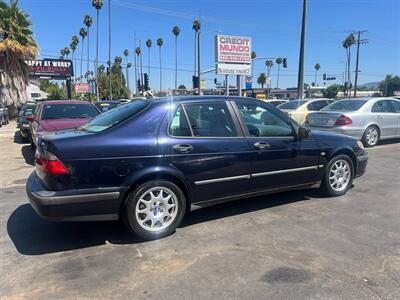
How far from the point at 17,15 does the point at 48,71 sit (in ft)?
38.5

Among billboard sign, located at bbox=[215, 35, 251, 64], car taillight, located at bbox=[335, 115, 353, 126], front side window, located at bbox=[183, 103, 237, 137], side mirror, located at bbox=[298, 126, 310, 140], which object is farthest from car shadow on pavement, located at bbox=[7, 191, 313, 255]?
billboard sign, located at bbox=[215, 35, 251, 64]

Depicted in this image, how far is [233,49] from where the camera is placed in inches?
672

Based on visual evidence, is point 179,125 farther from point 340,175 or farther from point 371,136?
point 371,136

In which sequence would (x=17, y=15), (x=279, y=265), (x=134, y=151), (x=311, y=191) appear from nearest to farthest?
(x=279, y=265), (x=134, y=151), (x=311, y=191), (x=17, y=15)

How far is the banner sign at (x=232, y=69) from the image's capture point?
16.8m

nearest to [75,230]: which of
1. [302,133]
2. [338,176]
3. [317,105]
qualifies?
[302,133]

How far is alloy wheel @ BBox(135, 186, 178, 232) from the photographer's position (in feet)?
13.7

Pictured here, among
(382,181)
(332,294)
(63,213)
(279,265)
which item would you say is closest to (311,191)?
(382,181)

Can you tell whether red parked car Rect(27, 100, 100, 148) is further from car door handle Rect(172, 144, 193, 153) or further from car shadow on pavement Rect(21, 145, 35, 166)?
car door handle Rect(172, 144, 193, 153)

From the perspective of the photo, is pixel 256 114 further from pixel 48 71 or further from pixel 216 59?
pixel 48 71

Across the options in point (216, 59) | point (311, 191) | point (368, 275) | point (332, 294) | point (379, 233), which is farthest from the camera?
point (216, 59)

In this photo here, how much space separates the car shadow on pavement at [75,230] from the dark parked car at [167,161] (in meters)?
0.40

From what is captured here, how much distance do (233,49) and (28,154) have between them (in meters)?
9.89

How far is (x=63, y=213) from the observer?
3.84m
